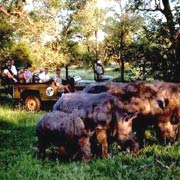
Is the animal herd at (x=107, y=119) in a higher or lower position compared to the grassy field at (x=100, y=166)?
higher

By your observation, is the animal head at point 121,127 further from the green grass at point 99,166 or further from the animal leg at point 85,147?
the animal leg at point 85,147

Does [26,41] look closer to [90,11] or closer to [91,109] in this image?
[90,11]

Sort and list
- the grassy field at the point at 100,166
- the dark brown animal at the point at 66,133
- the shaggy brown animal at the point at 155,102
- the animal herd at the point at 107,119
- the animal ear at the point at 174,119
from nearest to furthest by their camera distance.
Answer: the grassy field at the point at 100,166 → the dark brown animal at the point at 66,133 → the animal herd at the point at 107,119 → the shaggy brown animal at the point at 155,102 → the animal ear at the point at 174,119

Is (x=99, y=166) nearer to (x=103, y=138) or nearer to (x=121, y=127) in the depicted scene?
(x=103, y=138)

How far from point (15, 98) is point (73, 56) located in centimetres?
2932

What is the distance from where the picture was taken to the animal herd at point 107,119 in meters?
8.70

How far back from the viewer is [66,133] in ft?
28.1

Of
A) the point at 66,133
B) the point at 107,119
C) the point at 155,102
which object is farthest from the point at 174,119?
the point at 66,133

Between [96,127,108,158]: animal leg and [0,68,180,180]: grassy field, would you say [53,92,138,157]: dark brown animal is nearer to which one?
[96,127,108,158]: animal leg

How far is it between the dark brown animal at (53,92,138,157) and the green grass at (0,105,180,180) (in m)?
0.42

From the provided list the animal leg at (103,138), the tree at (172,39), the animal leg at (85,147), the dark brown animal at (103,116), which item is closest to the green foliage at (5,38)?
the tree at (172,39)

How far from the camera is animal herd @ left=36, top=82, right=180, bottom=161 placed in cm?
870

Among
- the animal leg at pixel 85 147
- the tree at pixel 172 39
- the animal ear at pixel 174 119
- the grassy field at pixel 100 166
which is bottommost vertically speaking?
the grassy field at pixel 100 166

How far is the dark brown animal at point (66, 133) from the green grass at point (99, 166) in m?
0.33
